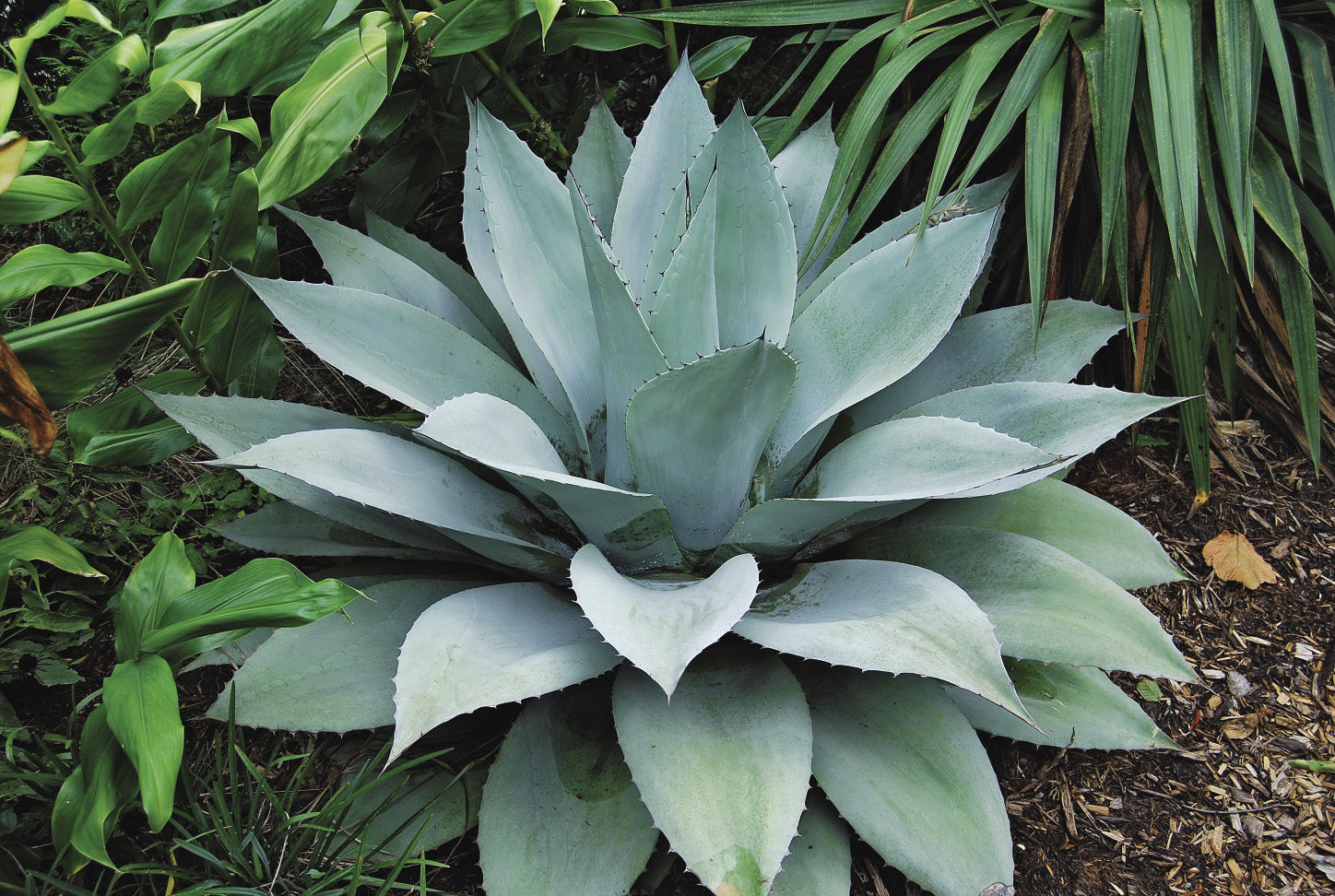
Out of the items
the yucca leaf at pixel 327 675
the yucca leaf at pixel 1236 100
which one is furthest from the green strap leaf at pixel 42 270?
the yucca leaf at pixel 1236 100

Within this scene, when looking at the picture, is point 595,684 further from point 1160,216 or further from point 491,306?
point 1160,216

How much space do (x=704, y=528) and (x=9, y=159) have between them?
0.99 metres

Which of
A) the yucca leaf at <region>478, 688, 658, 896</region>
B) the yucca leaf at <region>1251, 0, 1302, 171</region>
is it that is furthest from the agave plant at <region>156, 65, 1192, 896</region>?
the yucca leaf at <region>1251, 0, 1302, 171</region>

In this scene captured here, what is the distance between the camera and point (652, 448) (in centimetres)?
134

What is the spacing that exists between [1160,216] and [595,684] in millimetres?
1454

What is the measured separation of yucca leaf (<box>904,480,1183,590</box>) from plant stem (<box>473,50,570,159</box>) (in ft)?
3.82

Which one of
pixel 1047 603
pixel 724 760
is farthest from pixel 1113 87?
pixel 724 760

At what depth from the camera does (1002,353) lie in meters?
1.67

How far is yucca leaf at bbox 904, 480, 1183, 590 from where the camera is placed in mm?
1535

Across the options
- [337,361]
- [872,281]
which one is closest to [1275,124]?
[872,281]

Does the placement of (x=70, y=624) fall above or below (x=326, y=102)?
below

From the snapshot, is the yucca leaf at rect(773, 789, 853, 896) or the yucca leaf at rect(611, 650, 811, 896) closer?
the yucca leaf at rect(611, 650, 811, 896)

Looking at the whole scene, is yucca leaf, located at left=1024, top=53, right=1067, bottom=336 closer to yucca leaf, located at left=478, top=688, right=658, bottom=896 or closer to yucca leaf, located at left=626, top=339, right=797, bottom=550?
yucca leaf, located at left=626, top=339, right=797, bottom=550

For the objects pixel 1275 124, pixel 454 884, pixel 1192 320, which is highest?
pixel 1275 124
